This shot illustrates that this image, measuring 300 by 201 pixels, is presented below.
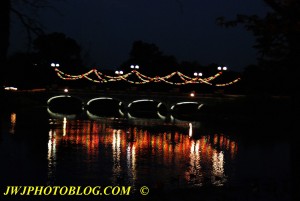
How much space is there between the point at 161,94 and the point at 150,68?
54.1 feet

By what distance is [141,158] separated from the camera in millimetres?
24328

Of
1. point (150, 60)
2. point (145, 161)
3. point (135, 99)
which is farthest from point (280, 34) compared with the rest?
point (150, 60)

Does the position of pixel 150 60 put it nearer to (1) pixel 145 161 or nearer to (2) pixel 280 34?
(1) pixel 145 161

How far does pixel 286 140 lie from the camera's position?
3853 centimetres

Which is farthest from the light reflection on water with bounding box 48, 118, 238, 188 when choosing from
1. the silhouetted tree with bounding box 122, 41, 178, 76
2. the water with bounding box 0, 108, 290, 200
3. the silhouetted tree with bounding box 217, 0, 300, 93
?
the silhouetted tree with bounding box 122, 41, 178, 76

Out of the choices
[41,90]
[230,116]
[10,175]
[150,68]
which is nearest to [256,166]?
[10,175]

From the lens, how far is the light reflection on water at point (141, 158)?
A: 59.5 feet

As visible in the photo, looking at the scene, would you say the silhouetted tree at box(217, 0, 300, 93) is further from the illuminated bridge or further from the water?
the illuminated bridge

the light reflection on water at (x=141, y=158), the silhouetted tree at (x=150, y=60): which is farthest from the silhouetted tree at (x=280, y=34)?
the silhouetted tree at (x=150, y=60)

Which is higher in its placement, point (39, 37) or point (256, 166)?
point (39, 37)

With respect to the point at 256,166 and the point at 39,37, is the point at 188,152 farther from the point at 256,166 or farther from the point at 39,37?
the point at 39,37

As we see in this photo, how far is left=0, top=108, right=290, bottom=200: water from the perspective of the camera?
56.9ft

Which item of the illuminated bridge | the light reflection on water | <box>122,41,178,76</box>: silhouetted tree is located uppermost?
<box>122,41,178,76</box>: silhouetted tree

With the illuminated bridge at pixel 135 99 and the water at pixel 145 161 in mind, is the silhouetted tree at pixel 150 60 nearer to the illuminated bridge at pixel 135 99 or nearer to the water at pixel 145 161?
the illuminated bridge at pixel 135 99
